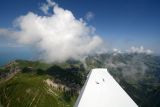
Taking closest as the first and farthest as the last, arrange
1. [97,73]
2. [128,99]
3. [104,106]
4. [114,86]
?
[104,106], [128,99], [114,86], [97,73]

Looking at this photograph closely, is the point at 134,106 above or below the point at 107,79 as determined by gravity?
below

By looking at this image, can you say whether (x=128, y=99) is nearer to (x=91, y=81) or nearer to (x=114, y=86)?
(x=114, y=86)

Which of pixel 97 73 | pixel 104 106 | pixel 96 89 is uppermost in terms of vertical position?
pixel 97 73

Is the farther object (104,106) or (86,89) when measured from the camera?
(86,89)

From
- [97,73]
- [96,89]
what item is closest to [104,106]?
[96,89]

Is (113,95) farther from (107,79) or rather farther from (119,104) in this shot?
(107,79)

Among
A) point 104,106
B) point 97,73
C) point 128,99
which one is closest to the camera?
point 104,106
